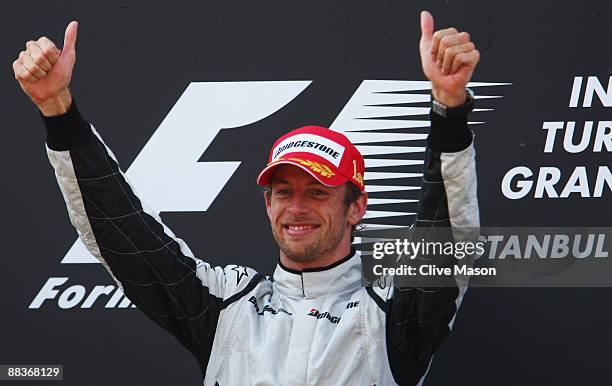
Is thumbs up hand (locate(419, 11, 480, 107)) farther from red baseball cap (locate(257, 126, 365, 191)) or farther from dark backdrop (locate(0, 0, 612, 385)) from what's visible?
dark backdrop (locate(0, 0, 612, 385))

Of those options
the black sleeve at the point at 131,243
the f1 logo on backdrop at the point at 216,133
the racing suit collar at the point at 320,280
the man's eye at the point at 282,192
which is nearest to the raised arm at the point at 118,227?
the black sleeve at the point at 131,243

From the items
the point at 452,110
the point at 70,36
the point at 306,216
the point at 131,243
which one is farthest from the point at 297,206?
the point at 70,36

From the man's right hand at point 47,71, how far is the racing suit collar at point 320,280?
2.06ft

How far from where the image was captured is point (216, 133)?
2.58 meters

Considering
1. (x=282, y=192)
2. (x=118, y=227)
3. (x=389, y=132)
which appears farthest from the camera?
(x=389, y=132)

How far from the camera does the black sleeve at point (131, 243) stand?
6.67 ft

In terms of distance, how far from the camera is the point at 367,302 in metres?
2.15

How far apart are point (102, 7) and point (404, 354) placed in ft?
4.08

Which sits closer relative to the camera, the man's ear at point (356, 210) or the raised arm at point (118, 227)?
the raised arm at point (118, 227)

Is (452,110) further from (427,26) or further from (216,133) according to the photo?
(216,133)

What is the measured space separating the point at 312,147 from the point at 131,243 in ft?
1.48

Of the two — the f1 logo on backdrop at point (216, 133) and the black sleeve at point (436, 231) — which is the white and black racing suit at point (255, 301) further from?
the f1 logo on backdrop at point (216, 133)

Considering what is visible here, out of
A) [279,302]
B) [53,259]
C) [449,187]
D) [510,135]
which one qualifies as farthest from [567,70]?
[53,259]

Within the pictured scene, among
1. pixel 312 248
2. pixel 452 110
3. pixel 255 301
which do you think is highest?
pixel 452 110
